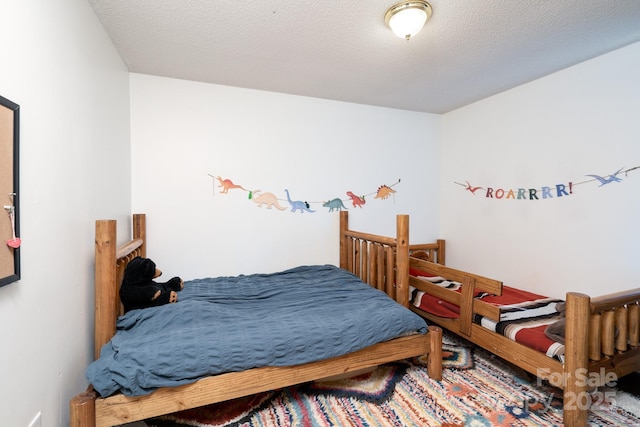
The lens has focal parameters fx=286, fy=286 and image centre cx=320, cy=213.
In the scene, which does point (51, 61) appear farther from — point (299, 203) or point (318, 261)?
point (318, 261)

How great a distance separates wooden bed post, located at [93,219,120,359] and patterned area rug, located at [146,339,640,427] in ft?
1.86

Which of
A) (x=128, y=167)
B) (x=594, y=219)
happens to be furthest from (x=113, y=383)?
(x=594, y=219)

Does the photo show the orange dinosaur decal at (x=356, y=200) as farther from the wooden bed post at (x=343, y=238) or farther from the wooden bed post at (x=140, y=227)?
the wooden bed post at (x=140, y=227)

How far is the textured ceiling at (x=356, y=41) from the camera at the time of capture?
4.92ft

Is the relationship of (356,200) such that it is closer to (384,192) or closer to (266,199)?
(384,192)

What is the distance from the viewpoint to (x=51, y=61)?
114 centimetres

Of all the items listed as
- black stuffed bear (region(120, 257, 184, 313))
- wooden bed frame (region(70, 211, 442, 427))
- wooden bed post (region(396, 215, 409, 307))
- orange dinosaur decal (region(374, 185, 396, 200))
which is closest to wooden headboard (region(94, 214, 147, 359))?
wooden bed frame (region(70, 211, 442, 427))

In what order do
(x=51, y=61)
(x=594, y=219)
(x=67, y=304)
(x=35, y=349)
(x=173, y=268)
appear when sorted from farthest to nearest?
(x=173, y=268)
(x=594, y=219)
(x=67, y=304)
(x=51, y=61)
(x=35, y=349)

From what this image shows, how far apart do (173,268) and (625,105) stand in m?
3.50

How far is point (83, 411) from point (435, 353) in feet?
5.92

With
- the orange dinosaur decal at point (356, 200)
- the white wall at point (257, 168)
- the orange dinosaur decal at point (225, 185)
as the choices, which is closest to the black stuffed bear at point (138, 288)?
the white wall at point (257, 168)

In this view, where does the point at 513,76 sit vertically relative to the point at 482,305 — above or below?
above

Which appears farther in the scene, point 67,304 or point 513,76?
point 513,76

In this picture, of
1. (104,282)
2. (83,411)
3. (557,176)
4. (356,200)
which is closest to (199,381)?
(83,411)
